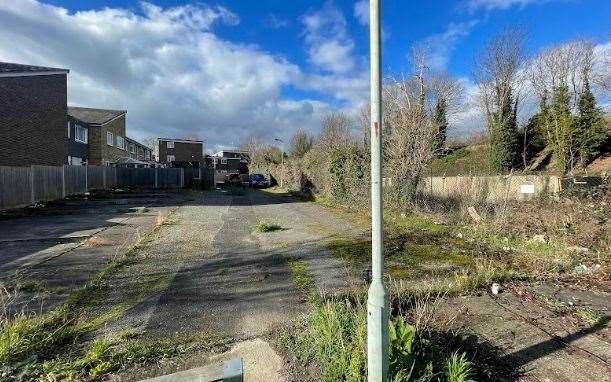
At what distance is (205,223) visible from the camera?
12797mm

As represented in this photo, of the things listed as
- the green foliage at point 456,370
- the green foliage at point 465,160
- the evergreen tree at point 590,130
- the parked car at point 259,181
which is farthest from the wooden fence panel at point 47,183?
the evergreen tree at point 590,130

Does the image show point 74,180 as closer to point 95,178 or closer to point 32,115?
point 95,178

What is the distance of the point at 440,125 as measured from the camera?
49.0ft

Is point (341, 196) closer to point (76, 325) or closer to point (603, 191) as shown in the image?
point (603, 191)

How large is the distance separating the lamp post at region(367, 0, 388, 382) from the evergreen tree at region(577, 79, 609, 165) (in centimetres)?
2628

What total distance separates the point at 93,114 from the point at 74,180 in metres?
17.8

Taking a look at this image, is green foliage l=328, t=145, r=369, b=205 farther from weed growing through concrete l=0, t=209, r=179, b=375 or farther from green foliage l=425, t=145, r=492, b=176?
green foliage l=425, t=145, r=492, b=176

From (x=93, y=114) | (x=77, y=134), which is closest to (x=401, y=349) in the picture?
(x=77, y=134)

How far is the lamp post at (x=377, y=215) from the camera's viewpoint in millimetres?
2625

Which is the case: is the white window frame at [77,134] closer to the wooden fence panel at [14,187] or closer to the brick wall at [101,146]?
the brick wall at [101,146]

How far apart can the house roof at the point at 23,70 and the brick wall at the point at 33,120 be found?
249mm

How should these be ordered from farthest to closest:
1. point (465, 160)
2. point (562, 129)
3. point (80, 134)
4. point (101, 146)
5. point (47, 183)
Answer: point (101, 146)
point (80, 134)
point (465, 160)
point (562, 129)
point (47, 183)

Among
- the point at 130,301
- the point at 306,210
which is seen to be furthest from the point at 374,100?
the point at 306,210

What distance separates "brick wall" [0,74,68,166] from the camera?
19.8 meters
